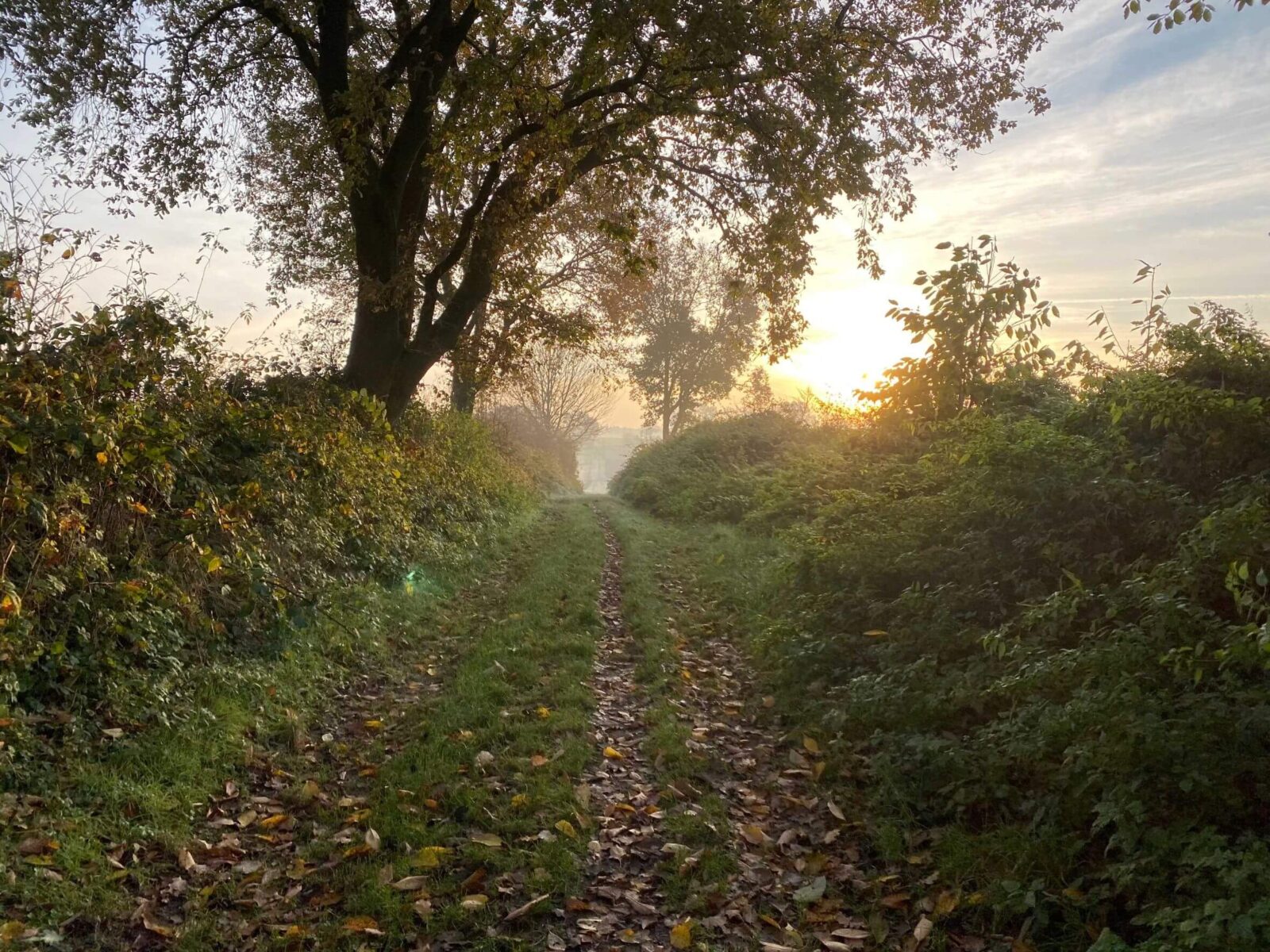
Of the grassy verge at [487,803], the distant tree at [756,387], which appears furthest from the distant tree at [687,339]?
the grassy verge at [487,803]

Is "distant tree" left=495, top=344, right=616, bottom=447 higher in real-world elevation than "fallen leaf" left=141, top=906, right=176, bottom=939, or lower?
higher

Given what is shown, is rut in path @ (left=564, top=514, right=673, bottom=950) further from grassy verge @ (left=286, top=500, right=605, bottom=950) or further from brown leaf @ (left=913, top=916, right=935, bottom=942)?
brown leaf @ (left=913, top=916, right=935, bottom=942)

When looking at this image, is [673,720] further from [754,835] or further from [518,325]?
[518,325]

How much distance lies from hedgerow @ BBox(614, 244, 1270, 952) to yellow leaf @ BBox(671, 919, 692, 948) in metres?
1.54

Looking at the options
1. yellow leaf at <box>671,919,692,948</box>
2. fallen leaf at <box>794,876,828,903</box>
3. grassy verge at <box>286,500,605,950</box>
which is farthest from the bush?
fallen leaf at <box>794,876,828,903</box>

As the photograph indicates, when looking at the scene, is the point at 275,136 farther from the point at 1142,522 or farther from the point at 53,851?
the point at 1142,522

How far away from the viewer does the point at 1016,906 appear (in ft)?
12.8

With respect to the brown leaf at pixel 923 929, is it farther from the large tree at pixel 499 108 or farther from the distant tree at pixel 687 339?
the distant tree at pixel 687 339

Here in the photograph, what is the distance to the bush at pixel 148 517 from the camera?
4.89m

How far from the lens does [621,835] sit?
15.9 ft

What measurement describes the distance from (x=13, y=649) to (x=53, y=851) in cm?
134

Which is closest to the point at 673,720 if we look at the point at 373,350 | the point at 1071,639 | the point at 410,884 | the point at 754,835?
the point at 754,835

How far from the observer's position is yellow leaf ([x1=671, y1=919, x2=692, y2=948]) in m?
3.82

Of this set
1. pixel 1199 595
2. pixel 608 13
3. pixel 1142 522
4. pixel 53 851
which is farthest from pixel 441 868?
pixel 608 13
